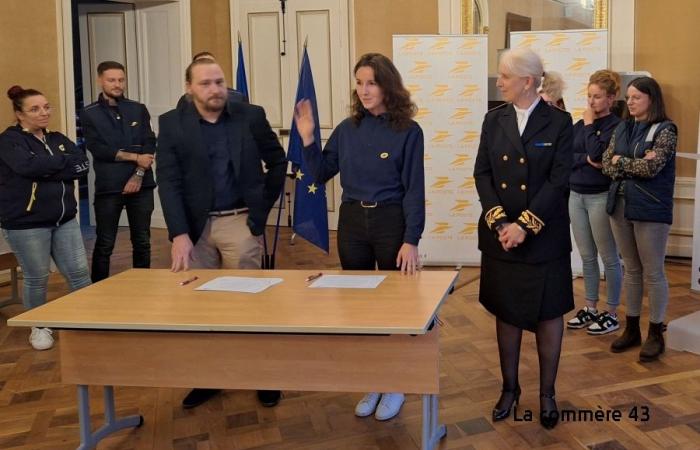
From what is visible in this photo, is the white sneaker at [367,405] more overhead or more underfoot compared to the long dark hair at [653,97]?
more underfoot

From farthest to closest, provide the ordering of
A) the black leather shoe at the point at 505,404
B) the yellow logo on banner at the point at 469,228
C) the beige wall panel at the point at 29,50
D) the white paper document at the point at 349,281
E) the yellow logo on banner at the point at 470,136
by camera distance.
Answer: the yellow logo on banner at the point at 469,228 → the yellow logo on banner at the point at 470,136 → the beige wall panel at the point at 29,50 → the black leather shoe at the point at 505,404 → the white paper document at the point at 349,281

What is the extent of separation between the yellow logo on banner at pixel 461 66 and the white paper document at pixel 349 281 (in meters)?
3.43

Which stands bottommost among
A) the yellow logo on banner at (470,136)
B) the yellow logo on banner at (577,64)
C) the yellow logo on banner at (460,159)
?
the yellow logo on banner at (460,159)

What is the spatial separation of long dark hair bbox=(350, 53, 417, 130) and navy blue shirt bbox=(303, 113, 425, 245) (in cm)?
3

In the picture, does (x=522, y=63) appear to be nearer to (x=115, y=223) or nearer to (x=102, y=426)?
(x=102, y=426)

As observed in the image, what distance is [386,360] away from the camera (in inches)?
93.4

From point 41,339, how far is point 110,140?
4.37 feet

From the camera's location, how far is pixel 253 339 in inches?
96.3

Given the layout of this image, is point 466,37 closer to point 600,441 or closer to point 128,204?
point 128,204

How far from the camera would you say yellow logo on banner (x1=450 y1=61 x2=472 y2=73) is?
5.80 metres

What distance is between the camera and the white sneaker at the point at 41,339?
4086mm

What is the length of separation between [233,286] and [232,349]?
297 mm

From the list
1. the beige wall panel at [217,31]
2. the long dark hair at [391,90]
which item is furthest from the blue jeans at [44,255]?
the beige wall panel at [217,31]

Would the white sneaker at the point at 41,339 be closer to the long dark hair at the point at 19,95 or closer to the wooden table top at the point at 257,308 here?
the long dark hair at the point at 19,95
